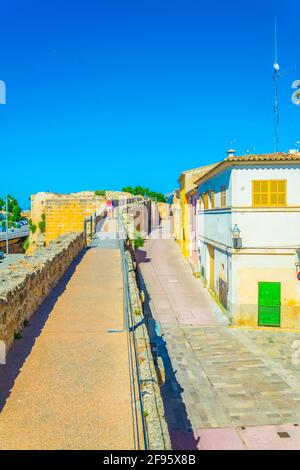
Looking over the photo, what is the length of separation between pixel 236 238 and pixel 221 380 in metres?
6.35

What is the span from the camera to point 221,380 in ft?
36.7

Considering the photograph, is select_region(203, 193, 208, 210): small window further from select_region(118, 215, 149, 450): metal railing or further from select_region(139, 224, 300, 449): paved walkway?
select_region(118, 215, 149, 450): metal railing

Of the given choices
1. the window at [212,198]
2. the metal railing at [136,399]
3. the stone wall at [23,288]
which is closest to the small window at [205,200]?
the window at [212,198]

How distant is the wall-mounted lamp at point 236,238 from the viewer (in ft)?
50.9

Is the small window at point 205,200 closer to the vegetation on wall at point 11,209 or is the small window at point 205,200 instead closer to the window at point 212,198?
the window at point 212,198

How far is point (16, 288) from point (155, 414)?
378cm

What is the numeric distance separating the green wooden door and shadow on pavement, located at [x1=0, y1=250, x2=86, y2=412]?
30.6 feet

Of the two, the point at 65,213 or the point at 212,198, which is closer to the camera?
the point at 212,198

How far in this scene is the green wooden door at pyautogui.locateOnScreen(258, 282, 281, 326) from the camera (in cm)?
1580

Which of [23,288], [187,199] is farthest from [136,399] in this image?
[187,199]

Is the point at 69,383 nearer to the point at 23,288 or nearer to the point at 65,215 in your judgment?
the point at 23,288

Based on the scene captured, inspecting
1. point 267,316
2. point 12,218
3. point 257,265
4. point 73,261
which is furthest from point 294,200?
point 12,218

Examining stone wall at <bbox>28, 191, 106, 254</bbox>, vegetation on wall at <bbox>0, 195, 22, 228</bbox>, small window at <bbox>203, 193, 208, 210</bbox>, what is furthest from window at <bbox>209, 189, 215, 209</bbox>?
vegetation on wall at <bbox>0, 195, 22, 228</bbox>

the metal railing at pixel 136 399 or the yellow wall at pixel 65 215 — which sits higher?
the yellow wall at pixel 65 215
